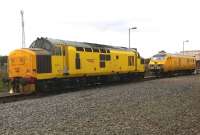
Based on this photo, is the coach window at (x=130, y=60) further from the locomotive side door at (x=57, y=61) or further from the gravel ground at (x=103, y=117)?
the gravel ground at (x=103, y=117)

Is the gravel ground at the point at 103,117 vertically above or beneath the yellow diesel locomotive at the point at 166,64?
beneath

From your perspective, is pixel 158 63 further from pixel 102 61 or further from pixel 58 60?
pixel 58 60

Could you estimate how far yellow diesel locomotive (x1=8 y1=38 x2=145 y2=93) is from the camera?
19.8m

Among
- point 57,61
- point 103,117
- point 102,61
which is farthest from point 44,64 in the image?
point 103,117

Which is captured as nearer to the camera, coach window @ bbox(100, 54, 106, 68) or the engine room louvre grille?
the engine room louvre grille

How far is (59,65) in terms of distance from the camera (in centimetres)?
2134

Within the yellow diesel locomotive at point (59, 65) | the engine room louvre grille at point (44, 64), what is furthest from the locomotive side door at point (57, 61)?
the engine room louvre grille at point (44, 64)

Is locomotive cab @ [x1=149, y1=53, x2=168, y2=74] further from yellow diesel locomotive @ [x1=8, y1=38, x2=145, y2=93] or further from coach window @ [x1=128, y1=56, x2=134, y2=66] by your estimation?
yellow diesel locomotive @ [x1=8, y1=38, x2=145, y2=93]

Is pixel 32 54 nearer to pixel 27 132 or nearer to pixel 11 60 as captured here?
pixel 11 60

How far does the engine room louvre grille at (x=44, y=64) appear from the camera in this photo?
782 inches

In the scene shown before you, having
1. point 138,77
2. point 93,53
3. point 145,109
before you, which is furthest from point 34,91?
point 138,77

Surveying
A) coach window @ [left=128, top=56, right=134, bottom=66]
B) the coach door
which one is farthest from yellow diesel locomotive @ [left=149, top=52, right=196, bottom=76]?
the coach door

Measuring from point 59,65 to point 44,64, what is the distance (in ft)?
4.26

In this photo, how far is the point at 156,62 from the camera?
131ft
